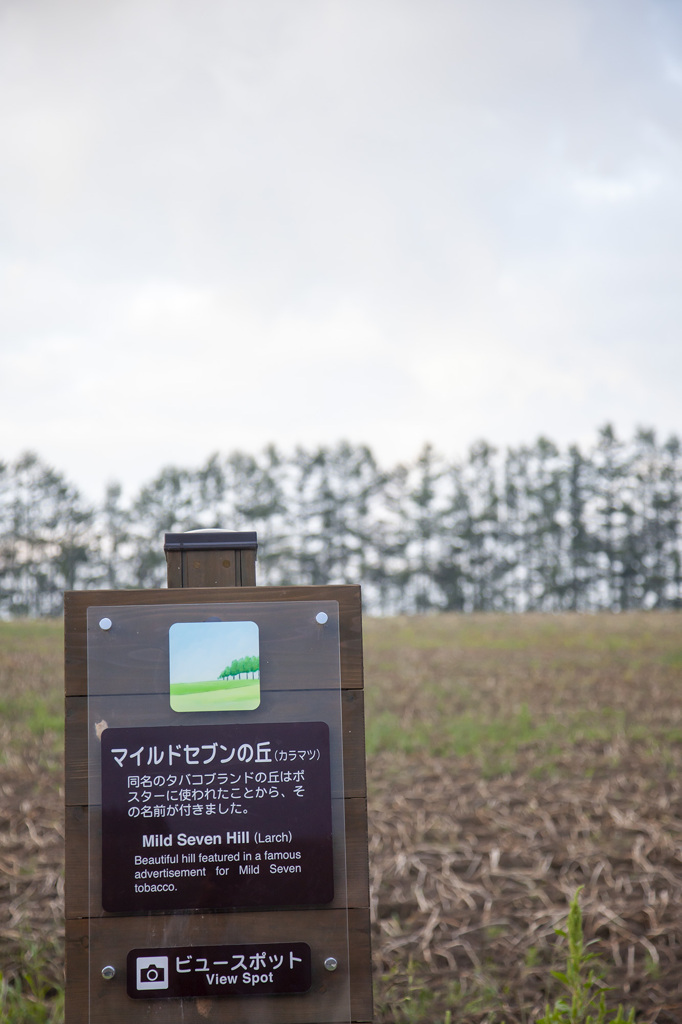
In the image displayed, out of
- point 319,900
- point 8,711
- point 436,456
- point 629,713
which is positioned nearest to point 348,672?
point 319,900

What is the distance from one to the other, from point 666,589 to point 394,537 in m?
12.6

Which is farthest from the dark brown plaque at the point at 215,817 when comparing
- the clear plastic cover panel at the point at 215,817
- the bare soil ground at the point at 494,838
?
the bare soil ground at the point at 494,838

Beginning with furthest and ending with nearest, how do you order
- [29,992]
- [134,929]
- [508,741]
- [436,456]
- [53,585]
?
[436,456], [53,585], [508,741], [29,992], [134,929]

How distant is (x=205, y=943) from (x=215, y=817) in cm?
30

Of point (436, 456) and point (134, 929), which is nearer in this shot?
point (134, 929)

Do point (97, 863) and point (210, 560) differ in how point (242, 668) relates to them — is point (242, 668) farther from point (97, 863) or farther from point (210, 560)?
point (97, 863)

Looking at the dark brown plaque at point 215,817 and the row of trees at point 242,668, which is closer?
the dark brown plaque at point 215,817

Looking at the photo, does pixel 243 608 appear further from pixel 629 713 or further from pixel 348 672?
pixel 629 713

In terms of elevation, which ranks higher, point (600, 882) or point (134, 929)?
point (134, 929)

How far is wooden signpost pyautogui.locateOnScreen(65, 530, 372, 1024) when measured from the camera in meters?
1.98

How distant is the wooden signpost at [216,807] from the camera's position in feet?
6.51

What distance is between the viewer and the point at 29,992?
3.59 meters

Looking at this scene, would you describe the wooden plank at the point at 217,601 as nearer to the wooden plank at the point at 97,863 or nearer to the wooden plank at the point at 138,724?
the wooden plank at the point at 138,724

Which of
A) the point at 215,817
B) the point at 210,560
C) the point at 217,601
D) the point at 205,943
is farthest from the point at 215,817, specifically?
the point at 210,560
